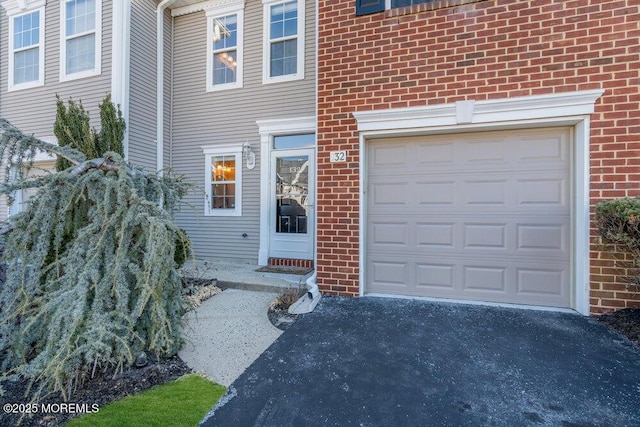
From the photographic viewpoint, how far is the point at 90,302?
8.52 feet

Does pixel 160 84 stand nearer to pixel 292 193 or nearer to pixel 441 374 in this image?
pixel 292 193

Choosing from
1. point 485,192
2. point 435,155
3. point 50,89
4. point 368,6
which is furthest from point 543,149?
point 50,89

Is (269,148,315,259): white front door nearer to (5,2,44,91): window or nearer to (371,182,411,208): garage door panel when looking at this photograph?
(371,182,411,208): garage door panel

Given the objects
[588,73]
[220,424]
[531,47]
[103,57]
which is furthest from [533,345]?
[103,57]

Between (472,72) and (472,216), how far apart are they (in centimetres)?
171

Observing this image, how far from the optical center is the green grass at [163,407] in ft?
6.67

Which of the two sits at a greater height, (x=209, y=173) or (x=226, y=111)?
(x=226, y=111)

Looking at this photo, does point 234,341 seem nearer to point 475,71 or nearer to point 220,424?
point 220,424

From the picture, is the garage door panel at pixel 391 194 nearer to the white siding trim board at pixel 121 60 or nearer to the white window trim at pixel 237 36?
the white window trim at pixel 237 36

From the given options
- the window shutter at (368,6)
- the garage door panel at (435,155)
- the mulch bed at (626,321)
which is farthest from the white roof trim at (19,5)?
the mulch bed at (626,321)

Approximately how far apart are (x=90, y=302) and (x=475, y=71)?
459 cm

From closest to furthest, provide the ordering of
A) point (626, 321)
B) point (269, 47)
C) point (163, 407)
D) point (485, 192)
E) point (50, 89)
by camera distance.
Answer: point (163, 407), point (626, 321), point (485, 192), point (269, 47), point (50, 89)

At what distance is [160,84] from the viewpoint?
7.01 m

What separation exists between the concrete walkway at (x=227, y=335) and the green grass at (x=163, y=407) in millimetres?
172
